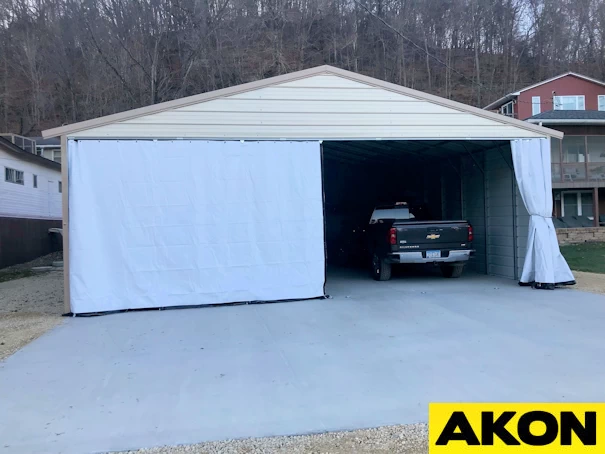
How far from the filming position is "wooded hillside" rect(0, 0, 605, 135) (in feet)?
87.4

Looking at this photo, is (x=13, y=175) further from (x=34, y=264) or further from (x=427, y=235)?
(x=427, y=235)

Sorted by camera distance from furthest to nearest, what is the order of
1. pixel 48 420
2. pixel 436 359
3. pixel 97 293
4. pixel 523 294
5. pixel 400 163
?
pixel 400 163, pixel 523 294, pixel 97 293, pixel 436 359, pixel 48 420

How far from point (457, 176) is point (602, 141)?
15947 millimetres

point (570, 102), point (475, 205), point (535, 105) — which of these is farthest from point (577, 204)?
point (475, 205)

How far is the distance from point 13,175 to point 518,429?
75.6 ft

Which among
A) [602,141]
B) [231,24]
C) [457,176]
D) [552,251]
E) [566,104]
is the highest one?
[231,24]

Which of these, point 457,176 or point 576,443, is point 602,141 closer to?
point 457,176

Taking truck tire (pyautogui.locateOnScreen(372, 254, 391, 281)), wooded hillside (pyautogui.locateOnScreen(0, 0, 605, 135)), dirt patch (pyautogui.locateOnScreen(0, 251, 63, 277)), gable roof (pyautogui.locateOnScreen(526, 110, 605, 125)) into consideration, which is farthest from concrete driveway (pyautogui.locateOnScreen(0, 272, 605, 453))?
wooded hillside (pyautogui.locateOnScreen(0, 0, 605, 135))

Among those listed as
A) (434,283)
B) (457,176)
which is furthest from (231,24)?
(434,283)

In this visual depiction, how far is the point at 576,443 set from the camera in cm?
350

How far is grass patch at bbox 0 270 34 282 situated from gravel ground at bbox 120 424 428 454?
606 inches

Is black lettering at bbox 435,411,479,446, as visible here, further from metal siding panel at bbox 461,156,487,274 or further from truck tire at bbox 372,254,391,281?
metal siding panel at bbox 461,156,487,274

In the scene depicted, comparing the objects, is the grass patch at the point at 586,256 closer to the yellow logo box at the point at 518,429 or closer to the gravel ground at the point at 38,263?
the yellow logo box at the point at 518,429

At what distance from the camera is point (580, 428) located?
12.4ft
